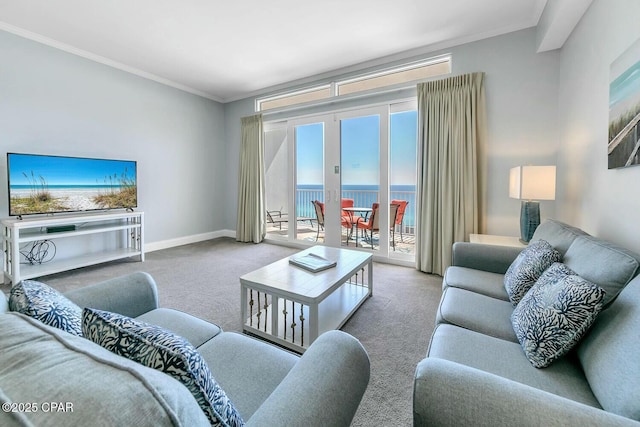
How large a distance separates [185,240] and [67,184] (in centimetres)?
193

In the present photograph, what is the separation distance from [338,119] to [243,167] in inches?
83.0

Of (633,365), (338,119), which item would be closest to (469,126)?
(338,119)

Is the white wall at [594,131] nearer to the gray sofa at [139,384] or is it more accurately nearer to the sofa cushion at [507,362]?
the sofa cushion at [507,362]

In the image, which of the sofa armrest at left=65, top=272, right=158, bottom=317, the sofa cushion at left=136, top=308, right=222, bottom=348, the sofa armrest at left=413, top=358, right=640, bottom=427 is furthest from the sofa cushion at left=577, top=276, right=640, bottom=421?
the sofa armrest at left=65, top=272, right=158, bottom=317

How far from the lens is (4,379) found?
39 cm

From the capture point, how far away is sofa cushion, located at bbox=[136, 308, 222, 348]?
3.94 feet

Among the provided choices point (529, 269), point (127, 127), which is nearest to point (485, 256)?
point (529, 269)

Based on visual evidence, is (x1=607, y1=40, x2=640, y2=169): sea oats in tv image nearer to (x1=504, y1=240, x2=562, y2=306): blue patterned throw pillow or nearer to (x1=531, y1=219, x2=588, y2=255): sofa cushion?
(x1=531, y1=219, x2=588, y2=255): sofa cushion

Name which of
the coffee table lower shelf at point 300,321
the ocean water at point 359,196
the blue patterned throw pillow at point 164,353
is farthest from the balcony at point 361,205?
the blue patterned throw pillow at point 164,353

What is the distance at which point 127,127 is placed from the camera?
395 centimetres

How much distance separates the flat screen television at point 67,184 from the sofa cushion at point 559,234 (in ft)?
15.7

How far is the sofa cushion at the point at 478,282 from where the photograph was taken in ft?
5.58

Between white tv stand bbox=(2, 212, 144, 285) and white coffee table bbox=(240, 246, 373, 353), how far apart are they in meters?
2.47

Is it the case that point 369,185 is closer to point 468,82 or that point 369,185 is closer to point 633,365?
point 468,82
